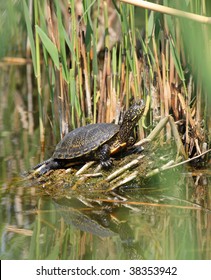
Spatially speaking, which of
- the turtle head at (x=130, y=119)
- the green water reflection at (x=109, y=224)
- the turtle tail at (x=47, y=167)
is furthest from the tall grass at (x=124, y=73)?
the green water reflection at (x=109, y=224)

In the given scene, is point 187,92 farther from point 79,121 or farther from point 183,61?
point 79,121

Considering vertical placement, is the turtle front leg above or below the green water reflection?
above

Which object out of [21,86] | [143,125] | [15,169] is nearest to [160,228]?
[143,125]

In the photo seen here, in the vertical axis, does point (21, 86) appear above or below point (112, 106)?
above

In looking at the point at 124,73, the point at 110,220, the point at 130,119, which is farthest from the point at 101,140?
the point at 110,220

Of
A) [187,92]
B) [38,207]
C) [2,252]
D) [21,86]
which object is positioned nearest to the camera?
[2,252]

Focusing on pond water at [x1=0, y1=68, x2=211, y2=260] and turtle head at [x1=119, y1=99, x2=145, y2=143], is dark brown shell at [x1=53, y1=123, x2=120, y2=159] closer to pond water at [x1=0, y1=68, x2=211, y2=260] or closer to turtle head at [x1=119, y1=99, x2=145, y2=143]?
turtle head at [x1=119, y1=99, x2=145, y2=143]

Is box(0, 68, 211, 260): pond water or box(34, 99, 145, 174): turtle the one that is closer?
box(0, 68, 211, 260): pond water

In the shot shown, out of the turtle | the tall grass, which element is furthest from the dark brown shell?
the tall grass
